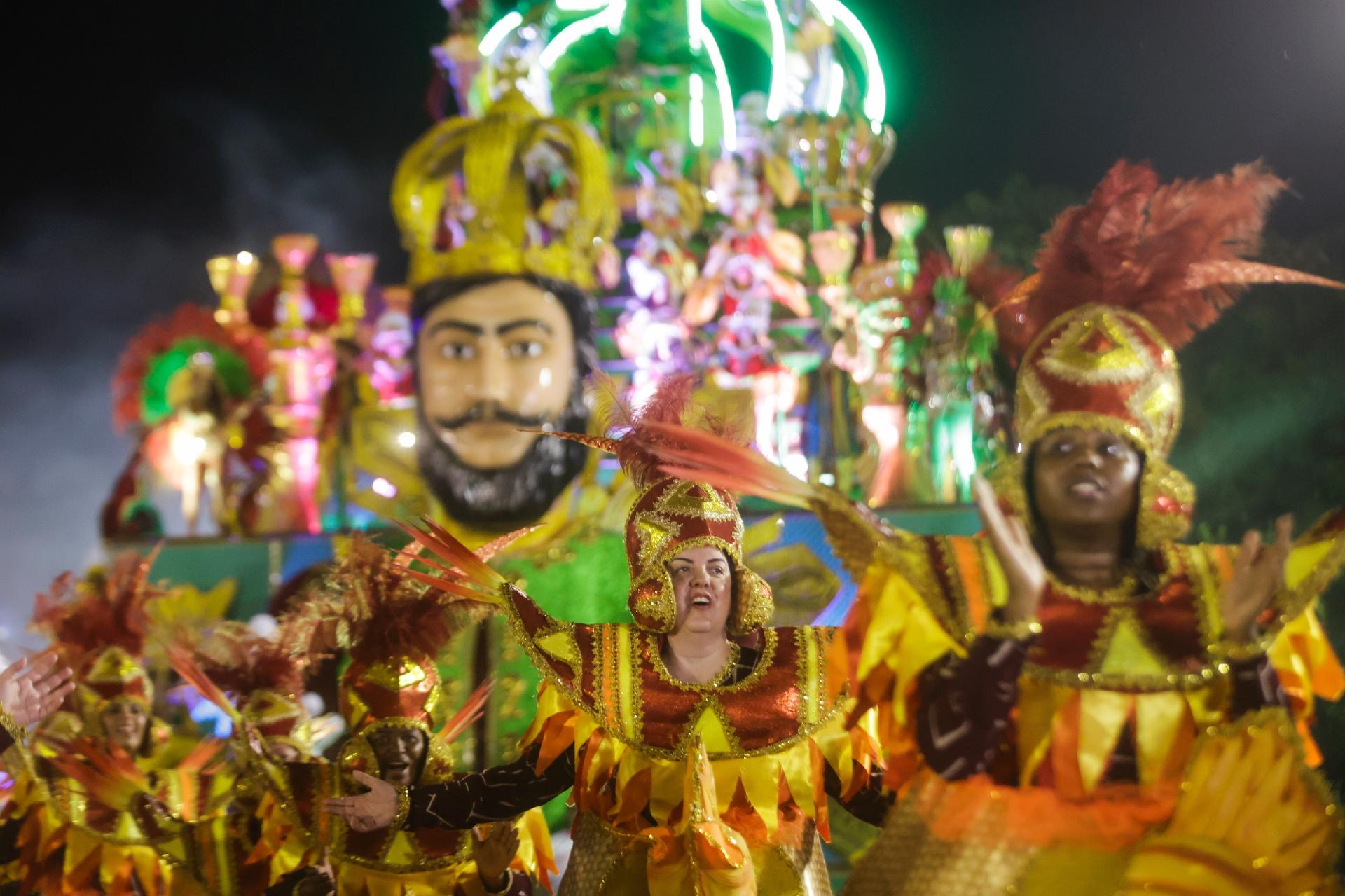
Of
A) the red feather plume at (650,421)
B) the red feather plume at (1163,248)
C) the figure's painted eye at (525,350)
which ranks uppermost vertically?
the figure's painted eye at (525,350)

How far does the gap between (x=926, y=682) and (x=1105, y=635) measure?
36cm

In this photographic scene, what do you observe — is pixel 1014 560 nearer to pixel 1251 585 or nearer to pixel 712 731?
pixel 1251 585

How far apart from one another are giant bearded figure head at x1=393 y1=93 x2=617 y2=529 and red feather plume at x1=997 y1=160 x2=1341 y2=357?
16.1 feet

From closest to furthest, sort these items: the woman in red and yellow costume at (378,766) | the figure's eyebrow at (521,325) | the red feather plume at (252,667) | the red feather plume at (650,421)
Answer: the red feather plume at (650,421), the woman in red and yellow costume at (378,766), the red feather plume at (252,667), the figure's eyebrow at (521,325)

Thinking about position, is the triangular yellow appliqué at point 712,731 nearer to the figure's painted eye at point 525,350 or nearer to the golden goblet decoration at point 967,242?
the figure's painted eye at point 525,350

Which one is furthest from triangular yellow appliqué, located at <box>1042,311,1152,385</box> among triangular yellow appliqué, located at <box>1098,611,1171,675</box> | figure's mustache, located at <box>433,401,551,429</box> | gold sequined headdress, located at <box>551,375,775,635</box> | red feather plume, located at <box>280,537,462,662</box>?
figure's mustache, located at <box>433,401,551,429</box>

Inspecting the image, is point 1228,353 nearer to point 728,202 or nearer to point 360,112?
point 728,202

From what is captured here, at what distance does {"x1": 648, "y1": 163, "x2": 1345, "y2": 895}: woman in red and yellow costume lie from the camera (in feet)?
9.30

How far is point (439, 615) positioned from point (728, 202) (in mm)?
6302

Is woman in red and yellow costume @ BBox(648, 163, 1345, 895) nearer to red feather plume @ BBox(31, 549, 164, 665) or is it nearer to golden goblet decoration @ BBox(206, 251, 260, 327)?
red feather plume @ BBox(31, 549, 164, 665)

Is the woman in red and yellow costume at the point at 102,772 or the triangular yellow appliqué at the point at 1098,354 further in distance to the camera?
the woman in red and yellow costume at the point at 102,772

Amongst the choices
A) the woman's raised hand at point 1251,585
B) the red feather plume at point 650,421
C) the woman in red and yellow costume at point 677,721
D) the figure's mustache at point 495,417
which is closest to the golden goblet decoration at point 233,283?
the figure's mustache at point 495,417

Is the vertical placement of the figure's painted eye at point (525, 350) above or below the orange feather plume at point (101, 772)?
above

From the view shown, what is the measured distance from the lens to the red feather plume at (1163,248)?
313 centimetres
